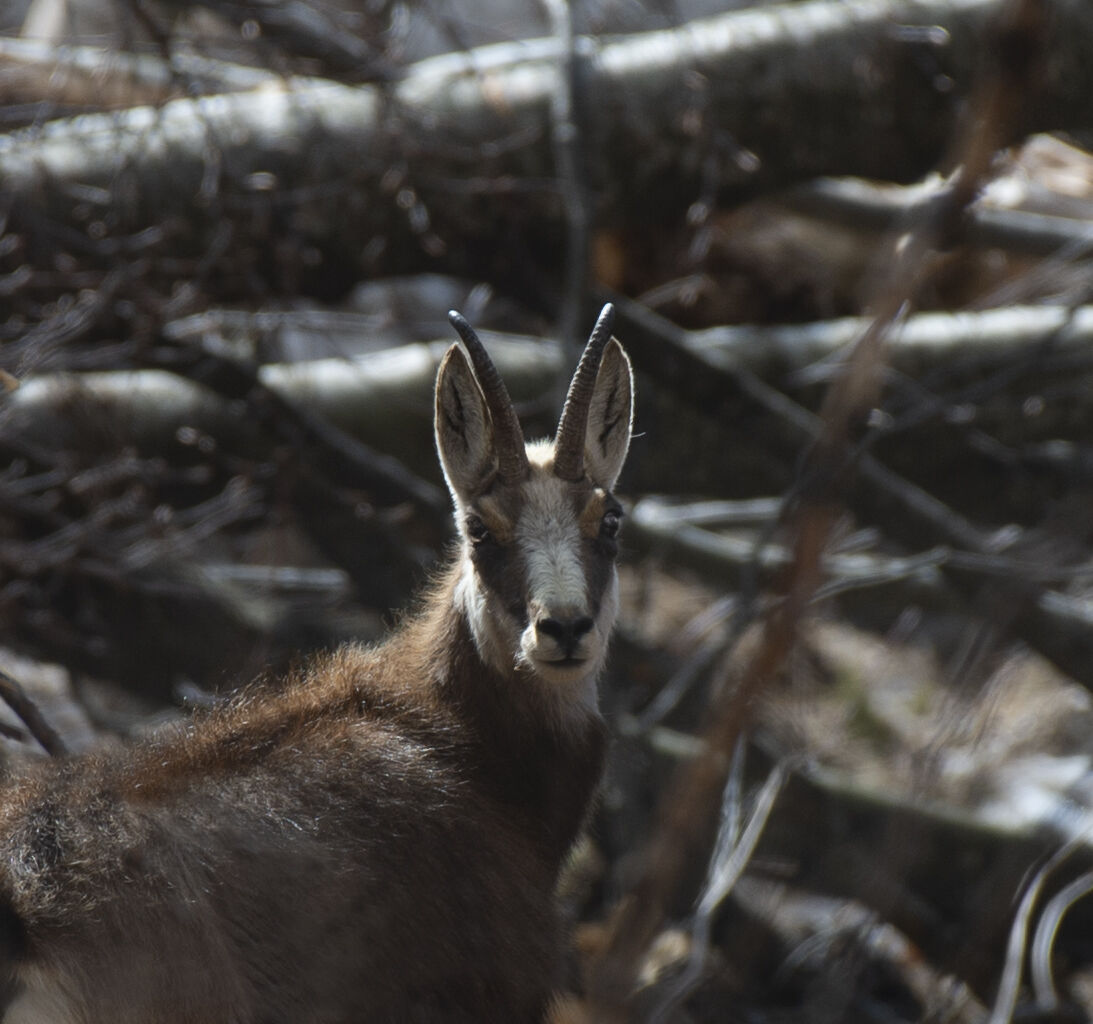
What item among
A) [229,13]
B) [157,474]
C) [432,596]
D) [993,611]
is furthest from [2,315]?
[993,611]

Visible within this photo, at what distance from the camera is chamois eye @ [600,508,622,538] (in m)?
4.09

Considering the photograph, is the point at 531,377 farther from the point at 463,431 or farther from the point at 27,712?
the point at 27,712

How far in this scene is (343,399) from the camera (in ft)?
23.9

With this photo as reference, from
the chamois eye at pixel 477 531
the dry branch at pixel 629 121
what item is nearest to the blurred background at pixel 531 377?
the dry branch at pixel 629 121

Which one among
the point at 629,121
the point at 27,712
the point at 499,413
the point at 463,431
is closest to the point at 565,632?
the point at 499,413

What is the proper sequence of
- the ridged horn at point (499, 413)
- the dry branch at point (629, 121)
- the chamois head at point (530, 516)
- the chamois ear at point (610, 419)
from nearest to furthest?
the chamois head at point (530, 516), the ridged horn at point (499, 413), the chamois ear at point (610, 419), the dry branch at point (629, 121)

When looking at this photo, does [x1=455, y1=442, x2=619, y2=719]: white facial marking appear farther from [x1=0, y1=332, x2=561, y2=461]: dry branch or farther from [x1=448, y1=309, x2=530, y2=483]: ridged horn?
[x1=0, y1=332, x2=561, y2=461]: dry branch

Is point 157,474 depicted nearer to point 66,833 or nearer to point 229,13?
point 229,13

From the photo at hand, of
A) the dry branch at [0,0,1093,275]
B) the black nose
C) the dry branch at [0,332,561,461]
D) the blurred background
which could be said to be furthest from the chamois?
the dry branch at [0,0,1093,275]

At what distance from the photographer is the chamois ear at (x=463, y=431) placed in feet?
13.6

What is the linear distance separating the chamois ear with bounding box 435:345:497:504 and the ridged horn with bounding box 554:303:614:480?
9.0 inches

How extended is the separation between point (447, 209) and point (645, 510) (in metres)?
1.99

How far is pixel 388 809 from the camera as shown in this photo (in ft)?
11.4

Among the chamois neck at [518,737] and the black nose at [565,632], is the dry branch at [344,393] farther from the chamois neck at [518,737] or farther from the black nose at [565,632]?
the black nose at [565,632]
